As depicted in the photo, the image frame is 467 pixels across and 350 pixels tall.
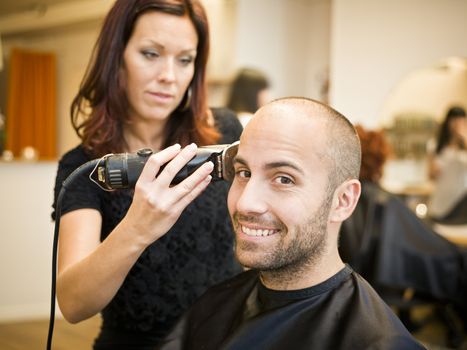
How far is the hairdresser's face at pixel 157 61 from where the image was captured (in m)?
A: 1.37

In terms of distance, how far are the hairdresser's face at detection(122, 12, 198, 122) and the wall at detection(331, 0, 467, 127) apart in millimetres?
3953

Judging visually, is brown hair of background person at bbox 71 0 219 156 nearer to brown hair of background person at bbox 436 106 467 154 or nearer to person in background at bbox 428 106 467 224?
person in background at bbox 428 106 467 224

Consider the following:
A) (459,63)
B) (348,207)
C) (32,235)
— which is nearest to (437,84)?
(459,63)

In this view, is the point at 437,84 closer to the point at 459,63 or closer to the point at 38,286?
the point at 459,63

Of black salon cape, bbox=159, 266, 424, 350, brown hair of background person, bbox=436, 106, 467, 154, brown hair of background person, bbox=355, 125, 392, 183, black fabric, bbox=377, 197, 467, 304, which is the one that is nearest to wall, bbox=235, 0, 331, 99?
brown hair of background person, bbox=436, 106, 467, 154

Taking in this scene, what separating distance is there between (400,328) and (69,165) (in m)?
0.82

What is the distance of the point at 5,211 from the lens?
158 inches

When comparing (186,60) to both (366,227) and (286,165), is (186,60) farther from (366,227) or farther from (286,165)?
(366,227)

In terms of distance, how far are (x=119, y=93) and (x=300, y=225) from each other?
1.89 ft

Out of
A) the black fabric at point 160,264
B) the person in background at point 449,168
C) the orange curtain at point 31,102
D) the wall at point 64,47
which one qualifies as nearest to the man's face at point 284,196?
the black fabric at point 160,264

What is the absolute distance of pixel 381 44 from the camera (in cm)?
507

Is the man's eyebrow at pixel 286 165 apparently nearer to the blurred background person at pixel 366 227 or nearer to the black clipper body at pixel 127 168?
the black clipper body at pixel 127 168

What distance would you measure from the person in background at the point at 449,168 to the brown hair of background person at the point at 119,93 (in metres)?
3.50

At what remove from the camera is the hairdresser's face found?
4.49 ft
